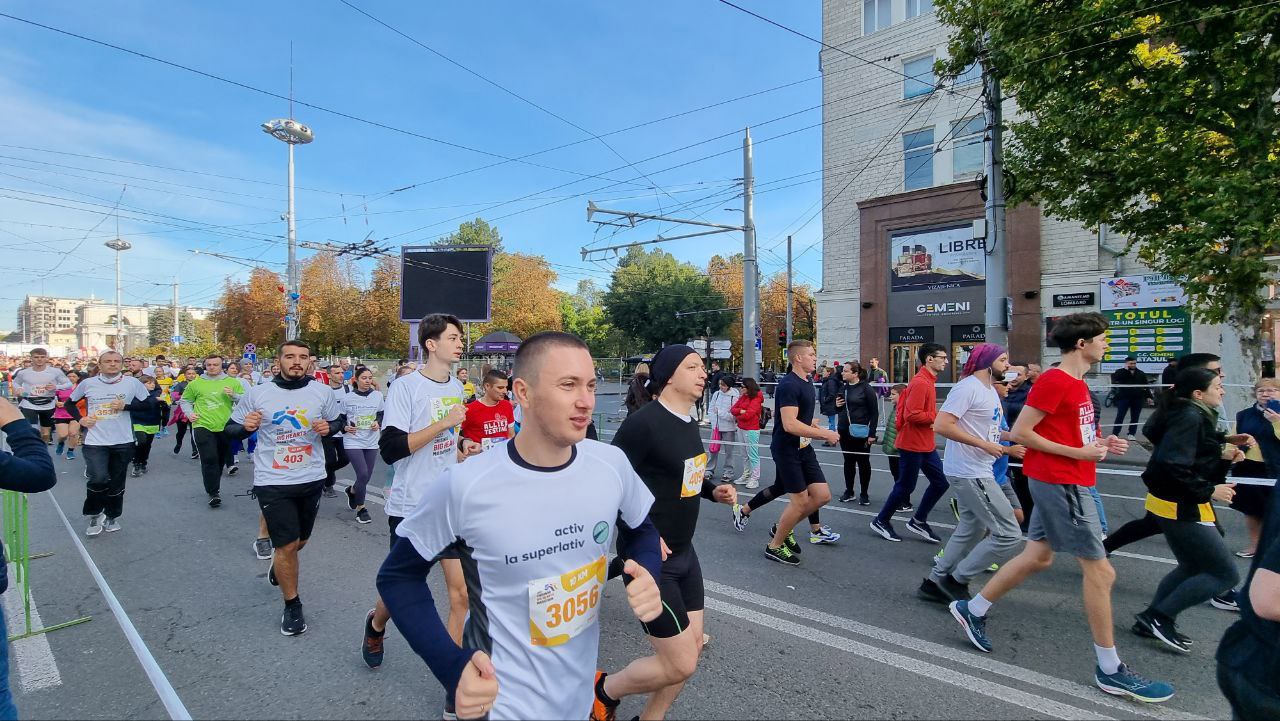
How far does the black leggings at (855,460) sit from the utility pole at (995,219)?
4.02 m

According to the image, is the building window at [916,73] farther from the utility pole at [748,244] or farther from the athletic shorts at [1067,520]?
the athletic shorts at [1067,520]

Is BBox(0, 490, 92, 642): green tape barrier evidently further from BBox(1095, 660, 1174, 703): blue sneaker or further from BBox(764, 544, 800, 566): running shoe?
BBox(1095, 660, 1174, 703): blue sneaker

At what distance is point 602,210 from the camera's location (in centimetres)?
1487

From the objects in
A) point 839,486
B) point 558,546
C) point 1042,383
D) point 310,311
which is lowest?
point 839,486

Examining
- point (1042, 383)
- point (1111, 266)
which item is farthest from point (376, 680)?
point (1111, 266)

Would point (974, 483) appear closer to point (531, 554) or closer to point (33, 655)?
point (531, 554)

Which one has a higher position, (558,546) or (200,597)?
(558,546)

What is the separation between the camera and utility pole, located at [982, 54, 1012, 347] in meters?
10.1

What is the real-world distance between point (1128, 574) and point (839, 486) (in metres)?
4.21

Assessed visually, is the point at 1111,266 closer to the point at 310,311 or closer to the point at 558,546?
the point at 558,546

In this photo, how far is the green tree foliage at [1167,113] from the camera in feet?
27.2

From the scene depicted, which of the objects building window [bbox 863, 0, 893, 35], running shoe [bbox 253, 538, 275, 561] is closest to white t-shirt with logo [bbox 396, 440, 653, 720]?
running shoe [bbox 253, 538, 275, 561]

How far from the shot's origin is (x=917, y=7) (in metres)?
22.0

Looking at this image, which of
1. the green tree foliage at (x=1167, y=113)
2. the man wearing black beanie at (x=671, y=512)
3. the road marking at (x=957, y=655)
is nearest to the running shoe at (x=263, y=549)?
the road marking at (x=957, y=655)
